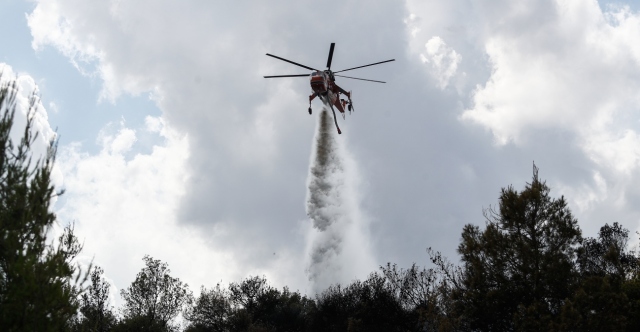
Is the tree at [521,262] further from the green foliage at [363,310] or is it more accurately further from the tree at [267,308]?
the tree at [267,308]

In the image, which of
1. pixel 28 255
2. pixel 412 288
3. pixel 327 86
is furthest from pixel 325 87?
pixel 28 255

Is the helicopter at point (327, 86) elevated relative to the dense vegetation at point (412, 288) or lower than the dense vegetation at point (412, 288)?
elevated

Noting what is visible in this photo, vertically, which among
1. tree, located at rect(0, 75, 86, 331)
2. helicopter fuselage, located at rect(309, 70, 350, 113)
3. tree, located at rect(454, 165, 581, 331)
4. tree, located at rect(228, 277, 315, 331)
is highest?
helicopter fuselage, located at rect(309, 70, 350, 113)

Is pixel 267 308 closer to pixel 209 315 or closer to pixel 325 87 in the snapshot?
pixel 209 315

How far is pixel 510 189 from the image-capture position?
96.1 feet

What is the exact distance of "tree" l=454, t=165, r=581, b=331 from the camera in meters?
27.4

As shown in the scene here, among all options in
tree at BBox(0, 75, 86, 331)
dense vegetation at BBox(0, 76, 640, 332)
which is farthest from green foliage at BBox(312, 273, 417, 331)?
tree at BBox(0, 75, 86, 331)

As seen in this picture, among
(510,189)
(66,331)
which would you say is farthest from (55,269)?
(510,189)

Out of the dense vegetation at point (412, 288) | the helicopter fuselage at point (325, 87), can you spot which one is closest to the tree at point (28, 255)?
the dense vegetation at point (412, 288)

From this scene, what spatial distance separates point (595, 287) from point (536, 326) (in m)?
2.88

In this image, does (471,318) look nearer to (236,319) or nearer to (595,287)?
(595,287)

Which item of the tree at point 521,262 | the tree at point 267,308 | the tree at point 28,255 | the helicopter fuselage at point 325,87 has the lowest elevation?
the tree at point 28,255

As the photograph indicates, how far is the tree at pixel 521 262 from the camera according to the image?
1080 inches

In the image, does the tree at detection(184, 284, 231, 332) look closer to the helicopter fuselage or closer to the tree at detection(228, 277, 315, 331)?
the tree at detection(228, 277, 315, 331)
